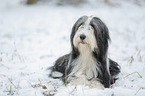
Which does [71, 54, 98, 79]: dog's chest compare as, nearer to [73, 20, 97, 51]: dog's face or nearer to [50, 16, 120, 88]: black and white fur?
[50, 16, 120, 88]: black and white fur

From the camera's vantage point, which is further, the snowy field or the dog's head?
the dog's head

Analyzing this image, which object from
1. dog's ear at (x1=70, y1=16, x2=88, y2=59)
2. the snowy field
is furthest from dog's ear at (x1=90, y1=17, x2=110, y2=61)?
the snowy field

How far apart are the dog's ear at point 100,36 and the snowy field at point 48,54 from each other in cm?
57

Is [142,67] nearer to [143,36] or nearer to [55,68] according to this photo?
[55,68]

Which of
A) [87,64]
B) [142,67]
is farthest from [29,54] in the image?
[142,67]

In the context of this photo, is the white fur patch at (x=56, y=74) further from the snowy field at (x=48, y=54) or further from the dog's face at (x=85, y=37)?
the dog's face at (x=85, y=37)

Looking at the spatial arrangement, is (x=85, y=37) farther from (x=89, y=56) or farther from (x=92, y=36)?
(x=89, y=56)

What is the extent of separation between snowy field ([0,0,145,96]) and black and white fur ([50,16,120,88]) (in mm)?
229

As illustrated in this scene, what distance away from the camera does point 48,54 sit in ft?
13.8

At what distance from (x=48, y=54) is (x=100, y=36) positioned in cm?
217

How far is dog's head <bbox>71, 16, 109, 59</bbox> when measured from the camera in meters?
2.30

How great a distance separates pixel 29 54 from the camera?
4.17 m

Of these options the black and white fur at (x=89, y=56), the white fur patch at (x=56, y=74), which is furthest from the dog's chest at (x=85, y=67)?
the white fur patch at (x=56, y=74)

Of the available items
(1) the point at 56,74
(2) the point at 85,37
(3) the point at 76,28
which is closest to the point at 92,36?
(2) the point at 85,37
